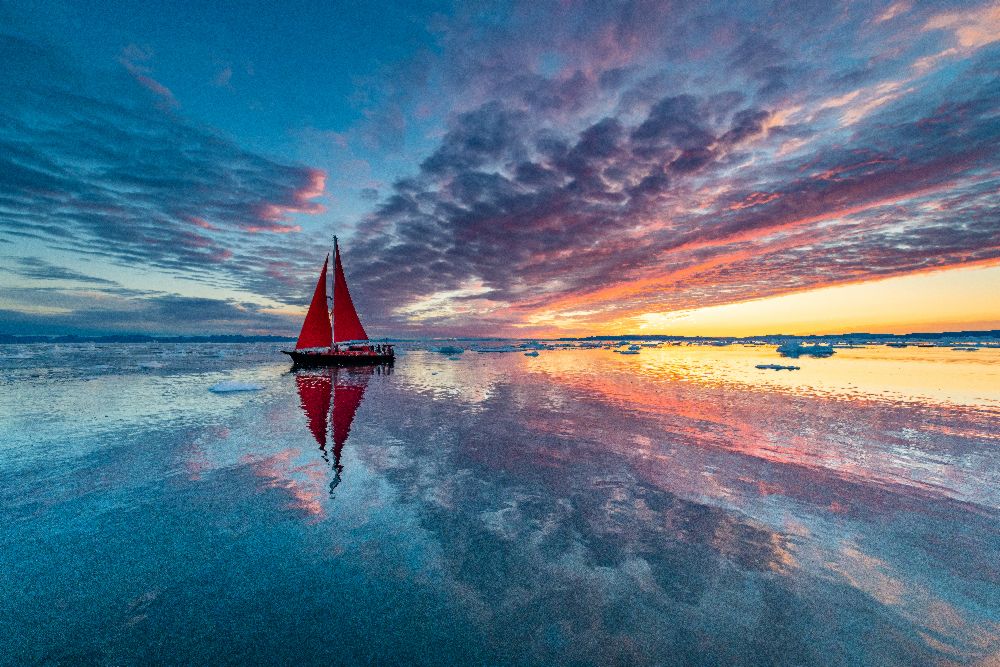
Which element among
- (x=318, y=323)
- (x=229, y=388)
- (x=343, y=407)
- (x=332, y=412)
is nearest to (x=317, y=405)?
(x=343, y=407)

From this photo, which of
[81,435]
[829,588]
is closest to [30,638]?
[829,588]

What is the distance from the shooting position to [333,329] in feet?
140

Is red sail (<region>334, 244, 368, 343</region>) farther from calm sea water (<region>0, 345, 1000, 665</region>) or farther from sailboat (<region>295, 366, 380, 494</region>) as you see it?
calm sea water (<region>0, 345, 1000, 665</region>)

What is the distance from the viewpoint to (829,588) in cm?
489

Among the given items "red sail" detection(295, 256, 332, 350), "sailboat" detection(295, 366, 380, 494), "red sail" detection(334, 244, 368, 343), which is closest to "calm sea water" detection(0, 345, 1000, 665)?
"sailboat" detection(295, 366, 380, 494)

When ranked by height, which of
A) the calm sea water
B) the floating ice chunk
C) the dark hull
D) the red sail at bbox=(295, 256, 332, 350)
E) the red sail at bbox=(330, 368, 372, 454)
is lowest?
the calm sea water

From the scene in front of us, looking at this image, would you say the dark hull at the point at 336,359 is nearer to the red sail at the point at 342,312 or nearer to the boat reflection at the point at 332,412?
the red sail at the point at 342,312

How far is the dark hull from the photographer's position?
41375 millimetres

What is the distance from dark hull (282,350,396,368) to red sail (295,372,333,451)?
15434 mm

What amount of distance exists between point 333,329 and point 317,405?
26.8m

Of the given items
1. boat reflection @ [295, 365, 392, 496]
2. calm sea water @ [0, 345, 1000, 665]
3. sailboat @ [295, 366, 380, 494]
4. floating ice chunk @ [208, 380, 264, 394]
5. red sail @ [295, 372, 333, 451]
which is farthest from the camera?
floating ice chunk @ [208, 380, 264, 394]

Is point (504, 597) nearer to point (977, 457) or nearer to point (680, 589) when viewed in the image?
point (680, 589)

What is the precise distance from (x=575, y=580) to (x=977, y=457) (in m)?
13.1

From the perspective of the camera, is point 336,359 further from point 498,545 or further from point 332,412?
point 498,545
